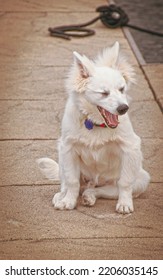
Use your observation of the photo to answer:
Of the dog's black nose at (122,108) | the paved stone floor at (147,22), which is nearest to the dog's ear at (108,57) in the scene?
the dog's black nose at (122,108)

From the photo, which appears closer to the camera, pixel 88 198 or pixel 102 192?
pixel 88 198

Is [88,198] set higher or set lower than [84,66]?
lower

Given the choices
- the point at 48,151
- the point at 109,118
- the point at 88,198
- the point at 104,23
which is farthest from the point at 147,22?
the point at 109,118

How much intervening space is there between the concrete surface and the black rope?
0.11 m

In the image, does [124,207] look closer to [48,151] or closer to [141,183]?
[141,183]

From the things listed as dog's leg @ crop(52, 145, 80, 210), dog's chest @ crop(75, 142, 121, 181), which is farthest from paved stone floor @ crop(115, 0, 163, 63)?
dog's leg @ crop(52, 145, 80, 210)

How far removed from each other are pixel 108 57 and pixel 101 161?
0.69 metres

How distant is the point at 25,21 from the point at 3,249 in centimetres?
623

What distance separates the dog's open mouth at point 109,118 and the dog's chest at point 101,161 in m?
0.23

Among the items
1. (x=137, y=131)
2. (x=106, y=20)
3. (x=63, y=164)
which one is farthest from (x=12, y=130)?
(x=106, y=20)

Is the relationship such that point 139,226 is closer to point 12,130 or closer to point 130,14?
point 12,130

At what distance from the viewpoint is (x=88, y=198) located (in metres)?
5.61

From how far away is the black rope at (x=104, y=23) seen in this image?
10.1 meters

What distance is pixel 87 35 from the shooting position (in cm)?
1016
